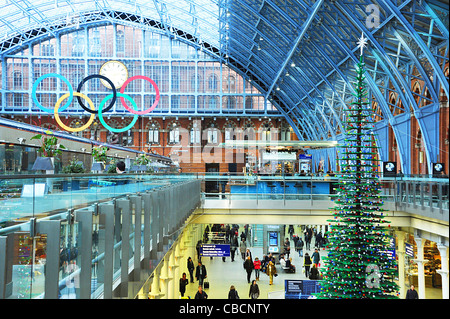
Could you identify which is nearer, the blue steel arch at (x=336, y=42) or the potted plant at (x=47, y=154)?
the potted plant at (x=47, y=154)

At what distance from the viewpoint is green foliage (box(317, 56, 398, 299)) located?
9125 mm

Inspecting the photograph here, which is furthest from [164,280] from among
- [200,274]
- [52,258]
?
[52,258]

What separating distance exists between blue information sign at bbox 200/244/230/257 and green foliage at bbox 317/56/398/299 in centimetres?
1135

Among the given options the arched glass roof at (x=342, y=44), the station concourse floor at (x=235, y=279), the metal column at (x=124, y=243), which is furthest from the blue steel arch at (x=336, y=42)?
the station concourse floor at (x=235, y=279)

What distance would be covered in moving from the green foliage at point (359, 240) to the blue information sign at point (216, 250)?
37.2 ft

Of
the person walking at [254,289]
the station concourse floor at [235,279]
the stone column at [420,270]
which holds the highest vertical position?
the stone column at [420,270]

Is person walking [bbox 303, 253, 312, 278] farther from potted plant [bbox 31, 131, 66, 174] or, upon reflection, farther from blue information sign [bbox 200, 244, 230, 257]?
potted plant [bbox 31, 131, 66, 174]

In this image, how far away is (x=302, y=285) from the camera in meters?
16.8

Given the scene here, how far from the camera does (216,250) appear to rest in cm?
2095

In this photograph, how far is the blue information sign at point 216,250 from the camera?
2070 centimetres

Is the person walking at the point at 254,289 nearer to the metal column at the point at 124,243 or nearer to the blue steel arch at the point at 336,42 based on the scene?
the blue steel arch at the point at 336,42

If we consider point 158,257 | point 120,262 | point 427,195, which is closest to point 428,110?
point 427,195

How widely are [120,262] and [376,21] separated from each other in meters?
20.3
